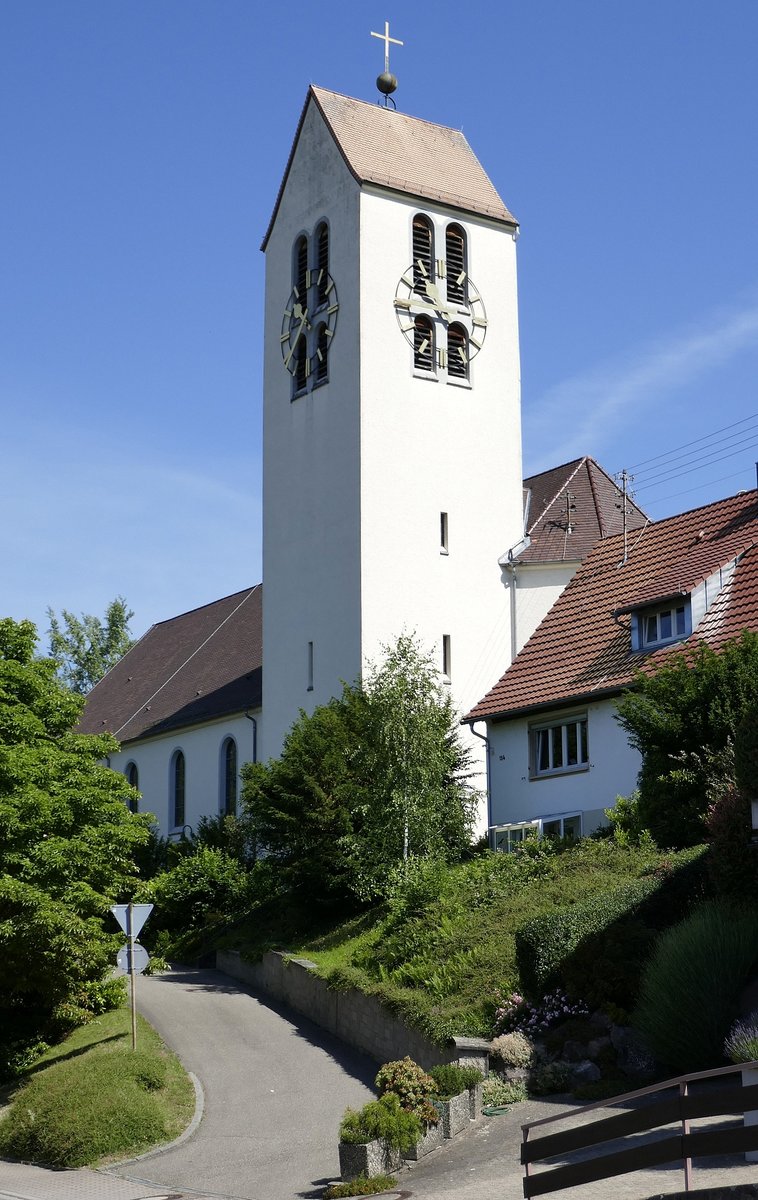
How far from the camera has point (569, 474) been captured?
4278 cm

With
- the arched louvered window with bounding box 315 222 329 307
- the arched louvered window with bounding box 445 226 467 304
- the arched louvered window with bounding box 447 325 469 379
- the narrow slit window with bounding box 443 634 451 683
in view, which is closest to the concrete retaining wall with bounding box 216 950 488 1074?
the narrow slit window with bounding box 443 634 451 683

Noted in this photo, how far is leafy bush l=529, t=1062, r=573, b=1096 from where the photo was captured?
55.1 ft

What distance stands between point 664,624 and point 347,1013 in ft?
32.6

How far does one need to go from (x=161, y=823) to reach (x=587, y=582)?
23.5m

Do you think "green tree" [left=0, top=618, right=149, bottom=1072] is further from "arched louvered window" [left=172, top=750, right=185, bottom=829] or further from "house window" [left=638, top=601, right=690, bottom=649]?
"arched louvered window" [left=172, top=750, right=185, bottom=829]

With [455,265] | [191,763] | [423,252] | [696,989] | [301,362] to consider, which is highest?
[423,252]

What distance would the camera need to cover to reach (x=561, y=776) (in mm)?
29281

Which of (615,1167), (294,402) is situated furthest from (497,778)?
(615,1167)

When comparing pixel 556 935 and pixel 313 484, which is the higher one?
pixel 313 484

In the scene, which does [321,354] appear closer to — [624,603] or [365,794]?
[624,603]

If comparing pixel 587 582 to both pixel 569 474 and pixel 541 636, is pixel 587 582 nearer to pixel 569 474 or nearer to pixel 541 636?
pixel 541 636

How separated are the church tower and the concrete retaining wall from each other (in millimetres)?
10760

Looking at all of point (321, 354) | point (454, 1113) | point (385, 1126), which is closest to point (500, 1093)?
point (454, 1113)

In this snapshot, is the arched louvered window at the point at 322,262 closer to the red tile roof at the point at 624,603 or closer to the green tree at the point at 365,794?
the red tile roof at the point at 624,603
